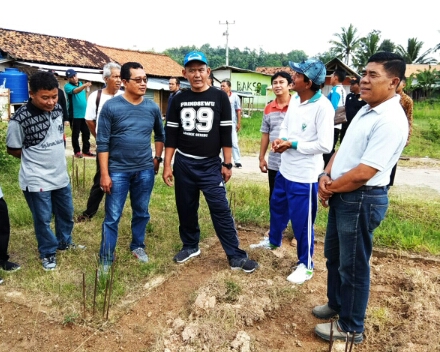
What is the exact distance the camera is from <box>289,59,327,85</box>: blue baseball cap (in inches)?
119

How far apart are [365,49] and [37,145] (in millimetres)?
40985

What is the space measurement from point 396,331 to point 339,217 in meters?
1.01

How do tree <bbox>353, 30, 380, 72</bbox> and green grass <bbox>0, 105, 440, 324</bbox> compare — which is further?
tree <bbox>353, 30, 380, 72</bbox>

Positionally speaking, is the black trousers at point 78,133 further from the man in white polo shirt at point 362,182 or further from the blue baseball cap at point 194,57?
the man in white polo shirt at point 362,182

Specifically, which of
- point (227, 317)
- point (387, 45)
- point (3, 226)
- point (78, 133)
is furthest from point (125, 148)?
point (387, 45)

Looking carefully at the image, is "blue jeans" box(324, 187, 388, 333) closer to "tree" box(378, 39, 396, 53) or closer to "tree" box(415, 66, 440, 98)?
"tree" box(415, 66, 440, 98)

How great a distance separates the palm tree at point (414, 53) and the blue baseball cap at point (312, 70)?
135 ft

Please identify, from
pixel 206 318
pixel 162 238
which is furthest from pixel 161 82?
pixel 206 318

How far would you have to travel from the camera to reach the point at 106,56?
74.5 ft

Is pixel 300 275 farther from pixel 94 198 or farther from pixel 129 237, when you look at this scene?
Answer: pixel 94 198

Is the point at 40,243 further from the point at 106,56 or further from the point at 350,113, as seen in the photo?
the point at 106,56

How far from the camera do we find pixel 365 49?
38.7 metres

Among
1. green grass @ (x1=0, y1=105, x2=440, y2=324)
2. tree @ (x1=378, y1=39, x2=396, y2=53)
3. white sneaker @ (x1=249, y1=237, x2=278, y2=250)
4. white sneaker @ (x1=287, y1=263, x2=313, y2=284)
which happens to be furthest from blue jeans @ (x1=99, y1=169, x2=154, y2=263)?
tree @ (x1=378, y1=39, x2=396, y2=53)

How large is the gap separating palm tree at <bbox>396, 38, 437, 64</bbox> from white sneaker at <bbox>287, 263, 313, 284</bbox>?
41.4 metres
